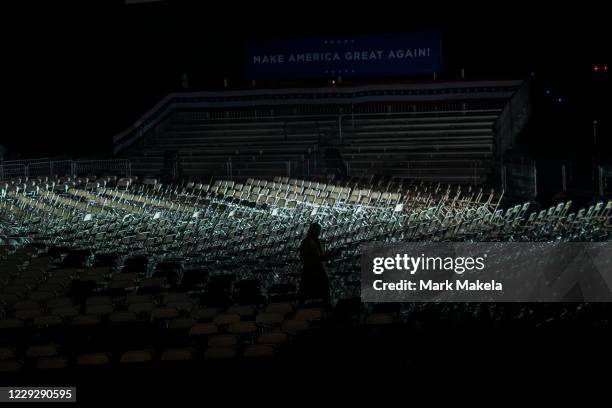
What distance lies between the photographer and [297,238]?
52.4 feet

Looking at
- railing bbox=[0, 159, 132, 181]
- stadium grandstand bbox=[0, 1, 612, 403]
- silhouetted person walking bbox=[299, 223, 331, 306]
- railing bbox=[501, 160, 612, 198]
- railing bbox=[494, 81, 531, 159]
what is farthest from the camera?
railing bbox=[494, 81, 531, 159]

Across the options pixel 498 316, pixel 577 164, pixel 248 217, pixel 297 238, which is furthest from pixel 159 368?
pixel 577 164

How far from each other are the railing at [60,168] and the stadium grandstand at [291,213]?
55 mm

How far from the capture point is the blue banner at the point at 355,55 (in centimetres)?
2645

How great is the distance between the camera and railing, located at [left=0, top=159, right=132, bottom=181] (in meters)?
22.6

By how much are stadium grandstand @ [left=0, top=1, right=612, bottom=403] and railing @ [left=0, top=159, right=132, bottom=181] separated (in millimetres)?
55

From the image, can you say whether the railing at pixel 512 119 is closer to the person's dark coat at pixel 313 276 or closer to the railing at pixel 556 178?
the railing at pixel 556 178

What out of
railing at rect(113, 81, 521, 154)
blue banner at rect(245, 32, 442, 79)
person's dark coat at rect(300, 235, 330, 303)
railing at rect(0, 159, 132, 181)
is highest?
blue banner at rect(245, 32, 442, 79)

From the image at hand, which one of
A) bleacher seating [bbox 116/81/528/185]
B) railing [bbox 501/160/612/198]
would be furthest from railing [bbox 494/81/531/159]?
railing [bbox 501/160/612/198]

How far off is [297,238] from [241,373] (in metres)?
7.19

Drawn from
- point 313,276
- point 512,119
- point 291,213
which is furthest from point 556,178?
point 313,276

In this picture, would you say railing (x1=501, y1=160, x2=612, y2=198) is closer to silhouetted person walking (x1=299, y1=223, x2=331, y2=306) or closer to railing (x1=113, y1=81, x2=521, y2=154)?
railing (x1=113, y1=81, x2=521, y2=154)

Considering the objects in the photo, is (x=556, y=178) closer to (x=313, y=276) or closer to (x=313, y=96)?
(x=313, y=276)

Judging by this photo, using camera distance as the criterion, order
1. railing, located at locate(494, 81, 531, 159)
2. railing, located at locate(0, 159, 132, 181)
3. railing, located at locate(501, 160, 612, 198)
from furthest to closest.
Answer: railing, located at locate(494, 81, 531, 159) → railing, located at locate(0, 159, 132, 181) → railing, located at locate(501, 160, 612, 198)
